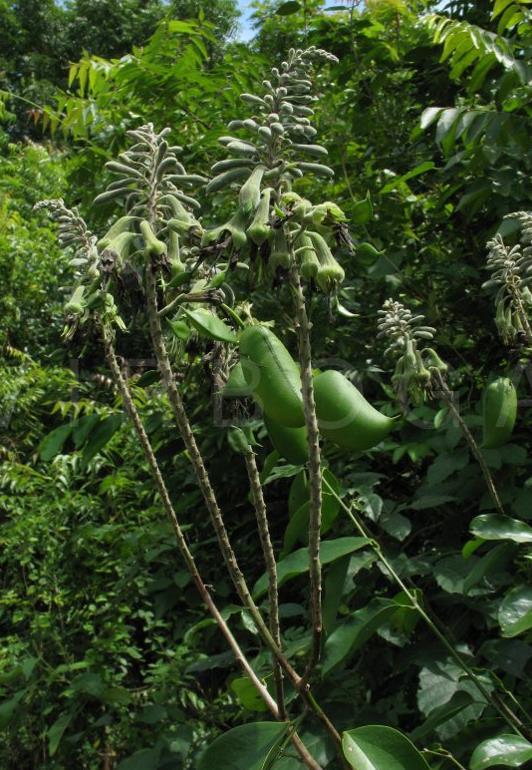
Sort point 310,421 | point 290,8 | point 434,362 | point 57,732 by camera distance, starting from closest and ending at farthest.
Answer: point 310,421, point 434,362, point 57,732, point 290,8

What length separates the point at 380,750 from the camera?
3.41 ft

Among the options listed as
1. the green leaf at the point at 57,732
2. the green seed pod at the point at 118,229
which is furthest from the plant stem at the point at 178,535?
the green leaf at the point at 57,732

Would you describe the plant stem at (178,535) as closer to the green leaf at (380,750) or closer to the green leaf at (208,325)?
the green leaf at (380,750)

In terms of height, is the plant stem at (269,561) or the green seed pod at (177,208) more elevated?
the green seed pod at (177,208)

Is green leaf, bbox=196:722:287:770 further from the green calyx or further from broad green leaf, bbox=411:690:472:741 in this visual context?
the green calyx

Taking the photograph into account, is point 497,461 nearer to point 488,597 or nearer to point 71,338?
point 488,597

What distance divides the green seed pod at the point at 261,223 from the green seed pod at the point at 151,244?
0.64ft

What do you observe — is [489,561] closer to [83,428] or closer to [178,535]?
[178,535]

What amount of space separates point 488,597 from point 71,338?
1.46m

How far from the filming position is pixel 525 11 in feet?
8.68

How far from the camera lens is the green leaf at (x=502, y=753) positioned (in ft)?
4.05

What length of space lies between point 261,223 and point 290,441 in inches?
13.5

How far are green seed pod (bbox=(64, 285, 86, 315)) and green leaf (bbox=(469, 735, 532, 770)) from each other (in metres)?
0.97

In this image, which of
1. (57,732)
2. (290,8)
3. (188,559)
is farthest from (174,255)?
(290,8)
